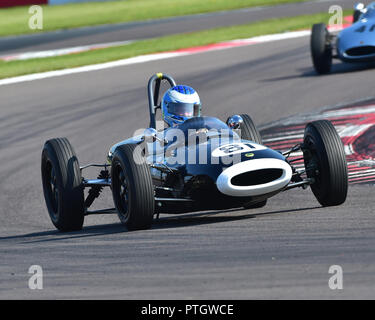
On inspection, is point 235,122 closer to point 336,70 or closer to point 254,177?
point 254,177

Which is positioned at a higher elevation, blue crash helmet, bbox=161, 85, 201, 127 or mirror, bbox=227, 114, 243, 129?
blue crash helmet, bbox=161, 85, 201, 127

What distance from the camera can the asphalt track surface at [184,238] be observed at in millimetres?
5500

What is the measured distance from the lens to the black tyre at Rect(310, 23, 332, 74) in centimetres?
1731

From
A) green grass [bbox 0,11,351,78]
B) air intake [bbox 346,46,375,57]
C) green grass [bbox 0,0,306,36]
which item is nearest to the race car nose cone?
air intake [bbox 346,46,375,57]

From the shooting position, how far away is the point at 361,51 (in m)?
16.6

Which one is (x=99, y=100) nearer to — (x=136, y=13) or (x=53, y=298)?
(x=53, y=298)

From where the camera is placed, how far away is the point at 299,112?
47.6 feet

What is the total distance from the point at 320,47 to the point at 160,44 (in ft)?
25.3

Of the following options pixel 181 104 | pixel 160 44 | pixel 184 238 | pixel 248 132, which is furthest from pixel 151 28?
pixel 184 238

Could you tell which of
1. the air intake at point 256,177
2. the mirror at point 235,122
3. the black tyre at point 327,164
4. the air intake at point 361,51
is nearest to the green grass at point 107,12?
the air intake at point 361,51

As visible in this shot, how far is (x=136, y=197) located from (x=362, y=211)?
1.90 metres

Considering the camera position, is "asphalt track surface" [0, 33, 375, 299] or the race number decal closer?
"asphalt track surface" [0, 33, 375, 299]

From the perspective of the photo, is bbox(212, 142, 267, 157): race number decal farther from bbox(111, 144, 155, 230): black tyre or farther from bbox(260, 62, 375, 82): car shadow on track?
bbox(260, 62, 375, 82): car shadow on track

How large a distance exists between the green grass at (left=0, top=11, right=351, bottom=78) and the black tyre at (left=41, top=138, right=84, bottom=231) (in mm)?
12270
